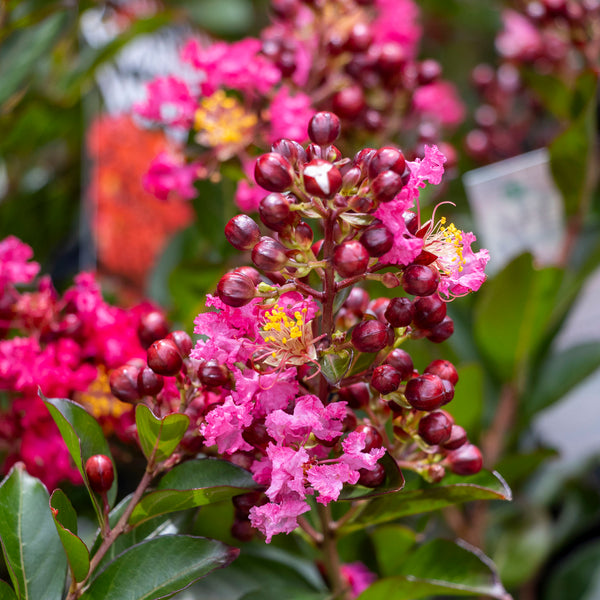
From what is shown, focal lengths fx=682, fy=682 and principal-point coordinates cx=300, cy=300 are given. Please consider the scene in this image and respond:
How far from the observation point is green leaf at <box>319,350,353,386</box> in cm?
53

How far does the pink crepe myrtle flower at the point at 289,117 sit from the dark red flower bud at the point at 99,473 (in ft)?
1.60

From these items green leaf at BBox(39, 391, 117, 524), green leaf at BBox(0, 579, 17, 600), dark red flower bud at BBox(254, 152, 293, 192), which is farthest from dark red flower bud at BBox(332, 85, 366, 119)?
green leaf at BBox(0, 579, 17, 600)

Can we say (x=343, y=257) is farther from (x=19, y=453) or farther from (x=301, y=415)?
(x=19, y=453)

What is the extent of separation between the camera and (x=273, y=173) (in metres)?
0.53

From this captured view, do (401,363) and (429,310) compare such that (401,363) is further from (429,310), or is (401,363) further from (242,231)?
(242,231)

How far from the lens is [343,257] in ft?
1.68

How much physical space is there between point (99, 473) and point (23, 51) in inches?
33.0

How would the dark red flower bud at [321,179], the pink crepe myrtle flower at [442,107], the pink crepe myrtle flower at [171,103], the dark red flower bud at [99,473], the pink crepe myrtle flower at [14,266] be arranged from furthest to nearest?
the pink crepe myrtle flower at [442,107] < the pink crepe myrtle flower at [171,103] < the pink crepe myrtle flower at [14,266] < the dark red flower bud at [99,473] < the dark red flower bud at [321,179]

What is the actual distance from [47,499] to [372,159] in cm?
42

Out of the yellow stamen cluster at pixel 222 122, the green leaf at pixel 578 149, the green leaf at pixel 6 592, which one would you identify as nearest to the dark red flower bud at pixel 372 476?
the green leaf at pixel 6 592

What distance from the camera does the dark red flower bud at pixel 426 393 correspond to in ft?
1.82

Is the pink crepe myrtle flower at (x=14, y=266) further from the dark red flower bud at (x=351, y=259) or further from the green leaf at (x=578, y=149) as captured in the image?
the green leaf at (x=578, y=149)

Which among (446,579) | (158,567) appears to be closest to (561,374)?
(446,579)

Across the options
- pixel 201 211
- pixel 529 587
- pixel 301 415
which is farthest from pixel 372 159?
pixel 529 587
